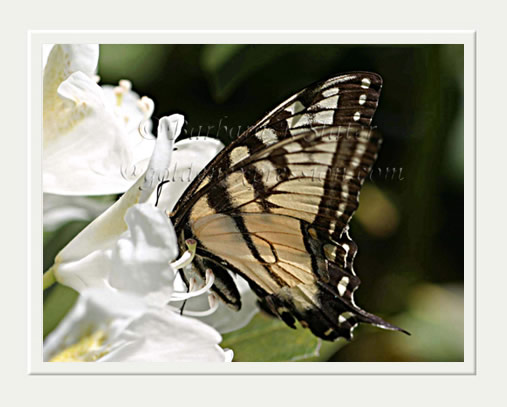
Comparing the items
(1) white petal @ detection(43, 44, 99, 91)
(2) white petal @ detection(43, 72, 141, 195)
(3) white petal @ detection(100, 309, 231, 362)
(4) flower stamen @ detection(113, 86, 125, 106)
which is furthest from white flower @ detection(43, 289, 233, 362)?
(4) flower stamen @ detection(113, 86, 125, 106)

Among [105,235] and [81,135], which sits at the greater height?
[81,135]

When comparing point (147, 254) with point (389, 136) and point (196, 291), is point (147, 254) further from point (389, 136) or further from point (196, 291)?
point (389, 136)

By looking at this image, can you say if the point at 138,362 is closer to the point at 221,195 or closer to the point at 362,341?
the point at 221,195

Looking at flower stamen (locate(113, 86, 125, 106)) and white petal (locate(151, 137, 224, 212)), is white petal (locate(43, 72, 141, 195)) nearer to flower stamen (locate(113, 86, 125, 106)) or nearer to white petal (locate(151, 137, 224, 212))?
white petal (locate(151, 137, 224, 212))

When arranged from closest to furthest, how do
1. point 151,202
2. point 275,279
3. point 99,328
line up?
point 99,328
point 151,202
point 275,279

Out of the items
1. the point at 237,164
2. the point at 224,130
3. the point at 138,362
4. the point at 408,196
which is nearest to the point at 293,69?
the point at 224,130

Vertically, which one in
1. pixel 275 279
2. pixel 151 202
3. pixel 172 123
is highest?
pixel 172 123

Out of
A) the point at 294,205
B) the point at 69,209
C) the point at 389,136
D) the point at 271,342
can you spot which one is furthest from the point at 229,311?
the point at 389,136
